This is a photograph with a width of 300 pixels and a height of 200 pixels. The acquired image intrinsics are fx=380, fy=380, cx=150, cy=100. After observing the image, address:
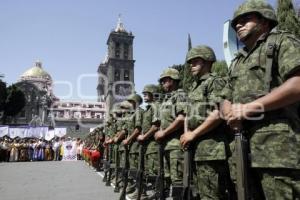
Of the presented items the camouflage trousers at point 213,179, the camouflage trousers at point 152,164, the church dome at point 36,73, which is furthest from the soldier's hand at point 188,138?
the church dome at point 36,73

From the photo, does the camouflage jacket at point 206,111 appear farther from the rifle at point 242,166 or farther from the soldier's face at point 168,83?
the soldier's face at point 168,83

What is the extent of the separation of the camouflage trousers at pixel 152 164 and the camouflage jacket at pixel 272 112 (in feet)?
12.6

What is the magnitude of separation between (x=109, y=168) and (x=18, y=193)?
2.89m

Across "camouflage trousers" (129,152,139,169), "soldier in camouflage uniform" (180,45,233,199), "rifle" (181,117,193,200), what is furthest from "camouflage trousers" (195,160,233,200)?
"camouflage trousers" (129,152,139,169)

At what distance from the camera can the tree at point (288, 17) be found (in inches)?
727

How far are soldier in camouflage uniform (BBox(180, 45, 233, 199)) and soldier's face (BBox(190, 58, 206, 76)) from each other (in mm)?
249

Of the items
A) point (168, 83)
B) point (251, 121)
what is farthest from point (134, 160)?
point (251, 121)

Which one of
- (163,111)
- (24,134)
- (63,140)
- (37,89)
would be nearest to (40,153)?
(63,140)

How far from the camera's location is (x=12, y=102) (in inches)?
3031

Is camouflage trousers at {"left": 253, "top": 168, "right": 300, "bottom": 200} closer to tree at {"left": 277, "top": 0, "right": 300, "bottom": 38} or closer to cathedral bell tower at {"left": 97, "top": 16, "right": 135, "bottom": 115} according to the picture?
tree at {"left": 277, "top": 0, "right": 300, "bottom": 38}

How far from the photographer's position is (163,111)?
5.78 meters

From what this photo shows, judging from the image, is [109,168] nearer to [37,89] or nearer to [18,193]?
[18,193]

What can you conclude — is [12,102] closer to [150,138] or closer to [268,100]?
[150,138]

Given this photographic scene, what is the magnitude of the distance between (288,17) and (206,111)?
54.7ft
